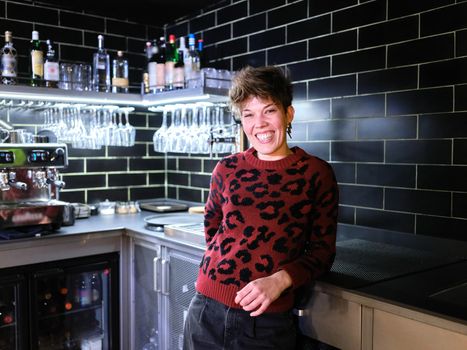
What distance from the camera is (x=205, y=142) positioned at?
2.78 meters

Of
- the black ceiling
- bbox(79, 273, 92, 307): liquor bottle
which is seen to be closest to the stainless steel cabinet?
bbox(79, 273, 92, 307): liquor bottle

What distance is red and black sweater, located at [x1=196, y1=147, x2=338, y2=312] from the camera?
1.48 meters

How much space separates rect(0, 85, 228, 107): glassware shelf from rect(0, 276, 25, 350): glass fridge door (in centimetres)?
90

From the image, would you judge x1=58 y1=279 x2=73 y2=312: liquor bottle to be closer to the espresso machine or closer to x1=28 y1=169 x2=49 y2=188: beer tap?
the espresso machine

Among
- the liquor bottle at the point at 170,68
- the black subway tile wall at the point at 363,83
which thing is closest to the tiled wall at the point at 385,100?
the black subway tile wall at the point at 363,83

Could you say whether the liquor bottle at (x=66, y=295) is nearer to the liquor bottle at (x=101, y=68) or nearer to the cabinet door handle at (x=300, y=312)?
the liquor bottle at (x=101, y=68)

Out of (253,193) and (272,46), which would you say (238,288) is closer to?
(253,193)

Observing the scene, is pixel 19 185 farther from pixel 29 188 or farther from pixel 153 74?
pixel 153 74

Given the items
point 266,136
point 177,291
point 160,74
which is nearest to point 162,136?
point 160,74

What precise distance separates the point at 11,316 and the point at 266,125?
1.60 metres

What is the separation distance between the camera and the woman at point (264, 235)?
1479 mm

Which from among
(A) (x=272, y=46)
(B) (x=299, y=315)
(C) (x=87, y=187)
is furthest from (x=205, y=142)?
(B) (x=299, y=315)

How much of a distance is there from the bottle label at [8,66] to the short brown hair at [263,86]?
4.99 feet

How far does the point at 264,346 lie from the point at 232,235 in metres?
0.33
